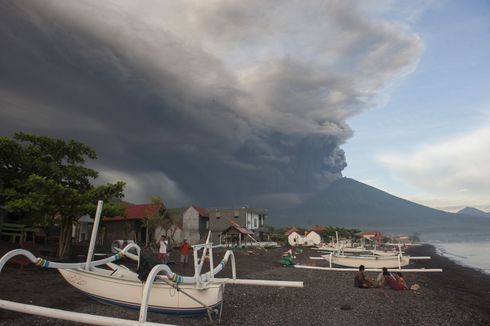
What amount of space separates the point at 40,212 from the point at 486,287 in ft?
108

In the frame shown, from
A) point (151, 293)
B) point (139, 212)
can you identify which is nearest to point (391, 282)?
point (151, 293)

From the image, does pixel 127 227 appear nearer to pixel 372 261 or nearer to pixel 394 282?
pixel 372 261

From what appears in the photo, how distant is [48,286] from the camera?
50.6 ft

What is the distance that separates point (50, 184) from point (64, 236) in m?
5.61

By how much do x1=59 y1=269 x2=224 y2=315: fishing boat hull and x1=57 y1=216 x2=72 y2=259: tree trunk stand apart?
411 inches

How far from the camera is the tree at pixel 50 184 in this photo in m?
18.8

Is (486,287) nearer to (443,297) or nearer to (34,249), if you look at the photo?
(443,297)

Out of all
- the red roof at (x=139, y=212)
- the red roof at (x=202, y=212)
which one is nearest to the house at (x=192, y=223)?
the red roof at (x=202, y=212)

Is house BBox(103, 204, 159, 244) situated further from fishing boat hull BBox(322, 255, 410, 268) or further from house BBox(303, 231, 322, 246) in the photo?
house BBox(303, 231, 322, 246)

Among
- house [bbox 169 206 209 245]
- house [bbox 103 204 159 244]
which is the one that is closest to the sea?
house [bbox 103 204 159 244]

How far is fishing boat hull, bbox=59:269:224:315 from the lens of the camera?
11.4m

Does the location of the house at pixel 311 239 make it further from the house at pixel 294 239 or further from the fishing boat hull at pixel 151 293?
the fishing boat hull at pixel 151 293

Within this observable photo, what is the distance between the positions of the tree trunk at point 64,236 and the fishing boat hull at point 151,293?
10438 millimetres

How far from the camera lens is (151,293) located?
37.2 ft
